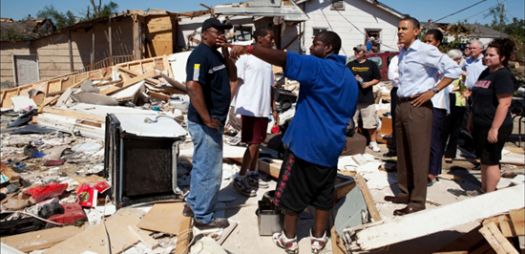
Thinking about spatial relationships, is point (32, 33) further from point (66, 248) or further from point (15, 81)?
point (66, 248)

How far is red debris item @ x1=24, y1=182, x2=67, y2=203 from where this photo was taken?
4.23m

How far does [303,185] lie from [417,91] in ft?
5.56

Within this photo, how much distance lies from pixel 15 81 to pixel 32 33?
12.9ft

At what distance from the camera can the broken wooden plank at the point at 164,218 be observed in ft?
12.0

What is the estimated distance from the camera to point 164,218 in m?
3.86

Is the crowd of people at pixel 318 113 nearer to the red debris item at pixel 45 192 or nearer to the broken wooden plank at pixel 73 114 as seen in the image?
the red debris item at pixel 45 192

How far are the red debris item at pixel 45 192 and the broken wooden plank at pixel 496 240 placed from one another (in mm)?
4158

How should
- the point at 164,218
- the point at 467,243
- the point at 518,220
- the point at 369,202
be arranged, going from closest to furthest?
1. the point at 518,220
2. the point at 467,243
3. the point at 369,202
4. the point at 164,218

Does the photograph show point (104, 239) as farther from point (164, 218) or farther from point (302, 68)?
point (302, 68)

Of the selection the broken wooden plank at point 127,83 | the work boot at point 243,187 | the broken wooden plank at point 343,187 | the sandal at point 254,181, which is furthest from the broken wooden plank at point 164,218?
the broken wooden plank at point 127,83

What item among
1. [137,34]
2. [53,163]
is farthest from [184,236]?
[137,34]

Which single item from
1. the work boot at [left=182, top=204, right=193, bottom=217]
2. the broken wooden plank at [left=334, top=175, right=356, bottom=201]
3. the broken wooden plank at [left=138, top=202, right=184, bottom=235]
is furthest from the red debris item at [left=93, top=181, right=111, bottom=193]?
the broken wooden plank at [left=334, top=175, right=356, bottom=201]

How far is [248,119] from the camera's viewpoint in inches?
183

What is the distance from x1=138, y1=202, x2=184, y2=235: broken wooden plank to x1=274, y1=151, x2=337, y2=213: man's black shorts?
1.08m
